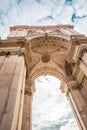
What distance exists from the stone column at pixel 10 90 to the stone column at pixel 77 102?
6515 mm

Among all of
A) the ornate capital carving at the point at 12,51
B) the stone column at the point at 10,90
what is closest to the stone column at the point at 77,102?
the ornate capital carving at the point at 12,51

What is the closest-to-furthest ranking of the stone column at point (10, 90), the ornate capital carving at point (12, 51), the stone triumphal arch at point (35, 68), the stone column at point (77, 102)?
the stone column at point (10, 90)
the stone triumphal arch at point (35, 68)
the ornate capital carving at point (12, 51)
the stone column at point (77, 102)

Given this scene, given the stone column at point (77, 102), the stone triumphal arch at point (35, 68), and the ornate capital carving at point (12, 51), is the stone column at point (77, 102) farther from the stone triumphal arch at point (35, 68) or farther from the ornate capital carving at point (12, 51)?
the ornate capital carving at point (12, 51)

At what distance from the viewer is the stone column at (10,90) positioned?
4.50 meters

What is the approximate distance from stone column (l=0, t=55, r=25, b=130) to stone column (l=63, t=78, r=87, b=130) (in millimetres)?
6515

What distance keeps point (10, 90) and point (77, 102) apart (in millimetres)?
8064

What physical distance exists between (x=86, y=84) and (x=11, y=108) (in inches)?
373

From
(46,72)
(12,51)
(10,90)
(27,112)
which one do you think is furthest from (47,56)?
(10,90)

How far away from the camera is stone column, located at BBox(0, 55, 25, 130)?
4.50 meters

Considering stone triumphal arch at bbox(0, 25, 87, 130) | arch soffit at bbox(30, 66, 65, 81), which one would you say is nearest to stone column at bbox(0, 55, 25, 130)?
stone triumphal arch at bbox(0, 25, 87, 130)

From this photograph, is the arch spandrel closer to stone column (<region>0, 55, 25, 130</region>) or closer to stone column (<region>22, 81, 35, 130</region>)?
stone column (<region>22, 81, 35, 130</region>)

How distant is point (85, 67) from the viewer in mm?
9367

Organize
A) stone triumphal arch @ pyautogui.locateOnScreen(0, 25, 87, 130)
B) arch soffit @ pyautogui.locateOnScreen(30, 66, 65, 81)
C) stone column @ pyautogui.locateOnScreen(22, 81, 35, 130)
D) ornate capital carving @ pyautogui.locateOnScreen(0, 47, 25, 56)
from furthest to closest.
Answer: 1. arch soffit @ pyautogui.locateOnScreen(30, 66, 65, 81)
2. stone column @ pyautogui.locateOnScreen(22, 81, 35, 130)
3. ornate capital carving @ pyautogui.locateOnScreen(0, 47, 25, 56)
4. stone triumphal arch @ pyautogui.locateOnScreen(0, 25, 87, 130)

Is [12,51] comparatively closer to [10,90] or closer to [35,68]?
[10,90]
